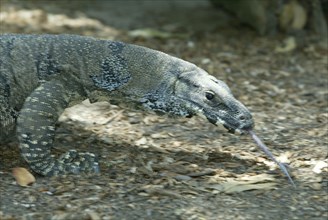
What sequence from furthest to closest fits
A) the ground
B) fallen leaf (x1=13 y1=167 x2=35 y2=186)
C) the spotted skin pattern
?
the spotted skin pattern < fallen leaf (x1=13 y1=167 x2=35 y2=186) < the ground

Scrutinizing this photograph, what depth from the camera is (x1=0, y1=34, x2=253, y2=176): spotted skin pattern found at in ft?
18.1

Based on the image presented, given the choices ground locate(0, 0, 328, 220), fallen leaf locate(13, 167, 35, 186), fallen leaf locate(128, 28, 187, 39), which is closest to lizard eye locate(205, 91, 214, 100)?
ground locate(0, 0, 328, 220)

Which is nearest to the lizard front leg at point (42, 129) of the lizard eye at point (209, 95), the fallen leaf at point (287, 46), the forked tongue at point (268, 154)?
the lizard eye at point (209, 95)

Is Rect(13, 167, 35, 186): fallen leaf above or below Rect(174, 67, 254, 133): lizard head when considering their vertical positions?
below

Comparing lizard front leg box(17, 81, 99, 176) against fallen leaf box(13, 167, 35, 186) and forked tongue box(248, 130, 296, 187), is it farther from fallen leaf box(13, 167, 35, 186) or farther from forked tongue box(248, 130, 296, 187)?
forked tongue box(248, 130, 296, 187)

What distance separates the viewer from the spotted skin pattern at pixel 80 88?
553cm

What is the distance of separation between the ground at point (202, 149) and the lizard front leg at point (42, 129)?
4.3 inches

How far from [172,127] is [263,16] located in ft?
12.9

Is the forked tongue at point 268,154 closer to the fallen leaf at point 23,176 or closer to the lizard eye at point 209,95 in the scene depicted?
the lizard eye at point 209,95

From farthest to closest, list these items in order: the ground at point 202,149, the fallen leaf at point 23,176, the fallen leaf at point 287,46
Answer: the fallen leaf at point 287,46 → the fallen leaf at point 23,176 → the ground at point 202,149

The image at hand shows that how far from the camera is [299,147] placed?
6.37 metres

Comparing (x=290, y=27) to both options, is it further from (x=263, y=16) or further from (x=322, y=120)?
(x=322, y=120)

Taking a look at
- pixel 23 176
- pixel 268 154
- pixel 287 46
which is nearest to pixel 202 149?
pixel 268 154

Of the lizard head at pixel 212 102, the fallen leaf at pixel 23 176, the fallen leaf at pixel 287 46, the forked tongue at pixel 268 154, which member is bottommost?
the fallen leaf at pixel 23 176
